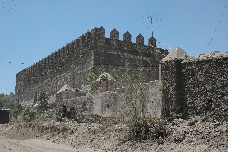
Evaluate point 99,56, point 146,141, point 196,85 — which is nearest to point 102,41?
point 99,56

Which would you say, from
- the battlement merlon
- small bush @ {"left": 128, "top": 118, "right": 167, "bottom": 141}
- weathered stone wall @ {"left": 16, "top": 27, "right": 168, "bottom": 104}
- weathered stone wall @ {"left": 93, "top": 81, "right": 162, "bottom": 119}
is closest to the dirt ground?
small bush @ {"left": 128, "top": 118, "right": 167, "bottom": 141}

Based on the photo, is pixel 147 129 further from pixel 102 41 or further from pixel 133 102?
pixel 102 41

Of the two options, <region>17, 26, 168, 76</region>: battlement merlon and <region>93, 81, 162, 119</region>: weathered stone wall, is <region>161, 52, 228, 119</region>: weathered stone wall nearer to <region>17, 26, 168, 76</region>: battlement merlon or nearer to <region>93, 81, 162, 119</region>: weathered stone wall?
<region>93, 81, 162, 119</region>: weathered stone wall

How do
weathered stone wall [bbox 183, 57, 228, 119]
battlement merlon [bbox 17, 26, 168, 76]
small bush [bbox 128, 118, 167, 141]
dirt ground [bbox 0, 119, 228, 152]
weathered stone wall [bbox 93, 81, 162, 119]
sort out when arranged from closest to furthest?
1. dirt ground [bbox 0, 119, 228, 152]
2. small bush [bbox 128, 118, 167, 141]
3. weathered stone wall [bbox 183, 57, 228, 119]
4. weathered stone wall [bbox 93, 81, 162, 119]
5. battlement merlon [bbox 17, 26, 168, 76]

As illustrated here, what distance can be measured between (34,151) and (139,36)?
23.4 meters

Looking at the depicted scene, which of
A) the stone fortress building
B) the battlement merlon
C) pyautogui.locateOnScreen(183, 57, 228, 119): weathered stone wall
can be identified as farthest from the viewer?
the battlement merlon

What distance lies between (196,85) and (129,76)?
204 centimetres

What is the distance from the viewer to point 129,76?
36.9ft

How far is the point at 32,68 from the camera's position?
159ft

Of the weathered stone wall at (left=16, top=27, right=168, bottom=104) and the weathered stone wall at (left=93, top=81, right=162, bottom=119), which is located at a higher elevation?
the weathered stone wall at (left=16, top=27, right=168, bottom=104)

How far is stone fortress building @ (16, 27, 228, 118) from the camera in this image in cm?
1065

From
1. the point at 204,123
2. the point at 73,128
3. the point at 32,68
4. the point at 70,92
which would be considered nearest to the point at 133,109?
the point at 204,123

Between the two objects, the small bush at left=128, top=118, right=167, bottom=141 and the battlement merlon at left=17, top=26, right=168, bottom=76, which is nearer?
the small bush at left=128, top=118, right=167, bottom=141

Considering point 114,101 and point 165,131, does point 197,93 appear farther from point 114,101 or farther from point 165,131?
point 114,101
